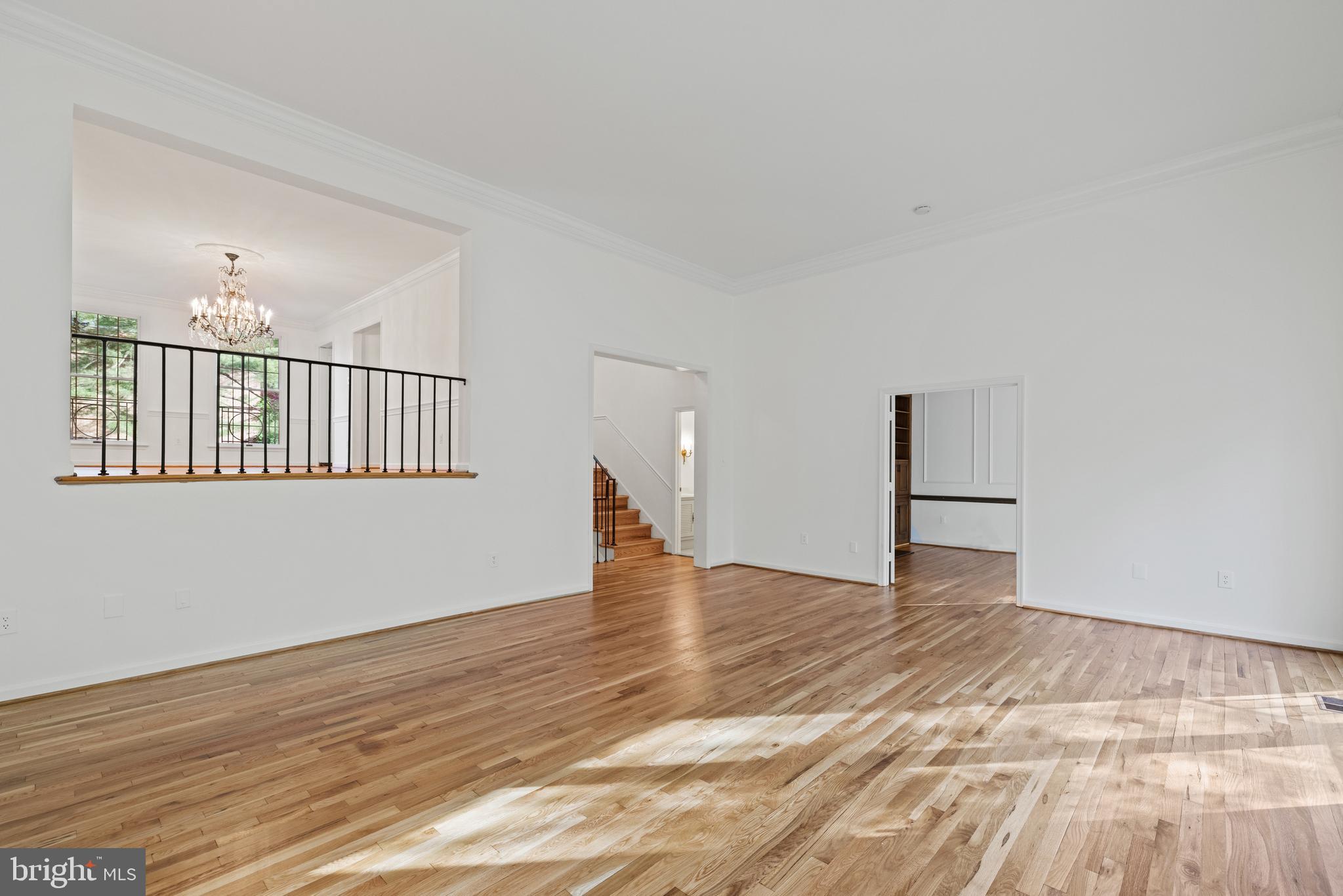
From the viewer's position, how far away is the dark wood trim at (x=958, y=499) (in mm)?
9148

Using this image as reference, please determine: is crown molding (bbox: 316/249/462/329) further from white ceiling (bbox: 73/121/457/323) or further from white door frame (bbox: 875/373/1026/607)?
white door frame (bbox: 875/373/1026/607)

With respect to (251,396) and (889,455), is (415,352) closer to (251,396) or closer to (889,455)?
(251,396)

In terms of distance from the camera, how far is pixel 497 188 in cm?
536

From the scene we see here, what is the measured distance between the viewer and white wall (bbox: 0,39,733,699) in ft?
11.0

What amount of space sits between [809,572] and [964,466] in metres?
3.99

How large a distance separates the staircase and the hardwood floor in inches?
162

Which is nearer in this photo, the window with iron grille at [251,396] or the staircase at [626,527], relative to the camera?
the staircase at [626,527]

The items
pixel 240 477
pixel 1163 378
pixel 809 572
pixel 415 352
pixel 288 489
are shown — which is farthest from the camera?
pixel 415 352

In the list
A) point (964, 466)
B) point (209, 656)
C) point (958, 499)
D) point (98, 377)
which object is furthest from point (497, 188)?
Result: point (958, 499)

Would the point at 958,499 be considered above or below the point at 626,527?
above

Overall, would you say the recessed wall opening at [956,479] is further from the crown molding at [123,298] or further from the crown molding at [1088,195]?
the crown molding at [123,298]

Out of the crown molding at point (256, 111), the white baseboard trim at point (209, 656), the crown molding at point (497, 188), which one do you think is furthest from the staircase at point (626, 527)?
the crown molding at point (256, 111)

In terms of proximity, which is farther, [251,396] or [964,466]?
[251,396]

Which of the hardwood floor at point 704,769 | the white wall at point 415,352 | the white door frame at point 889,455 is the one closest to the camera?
the hardwood floor at point 704,769
